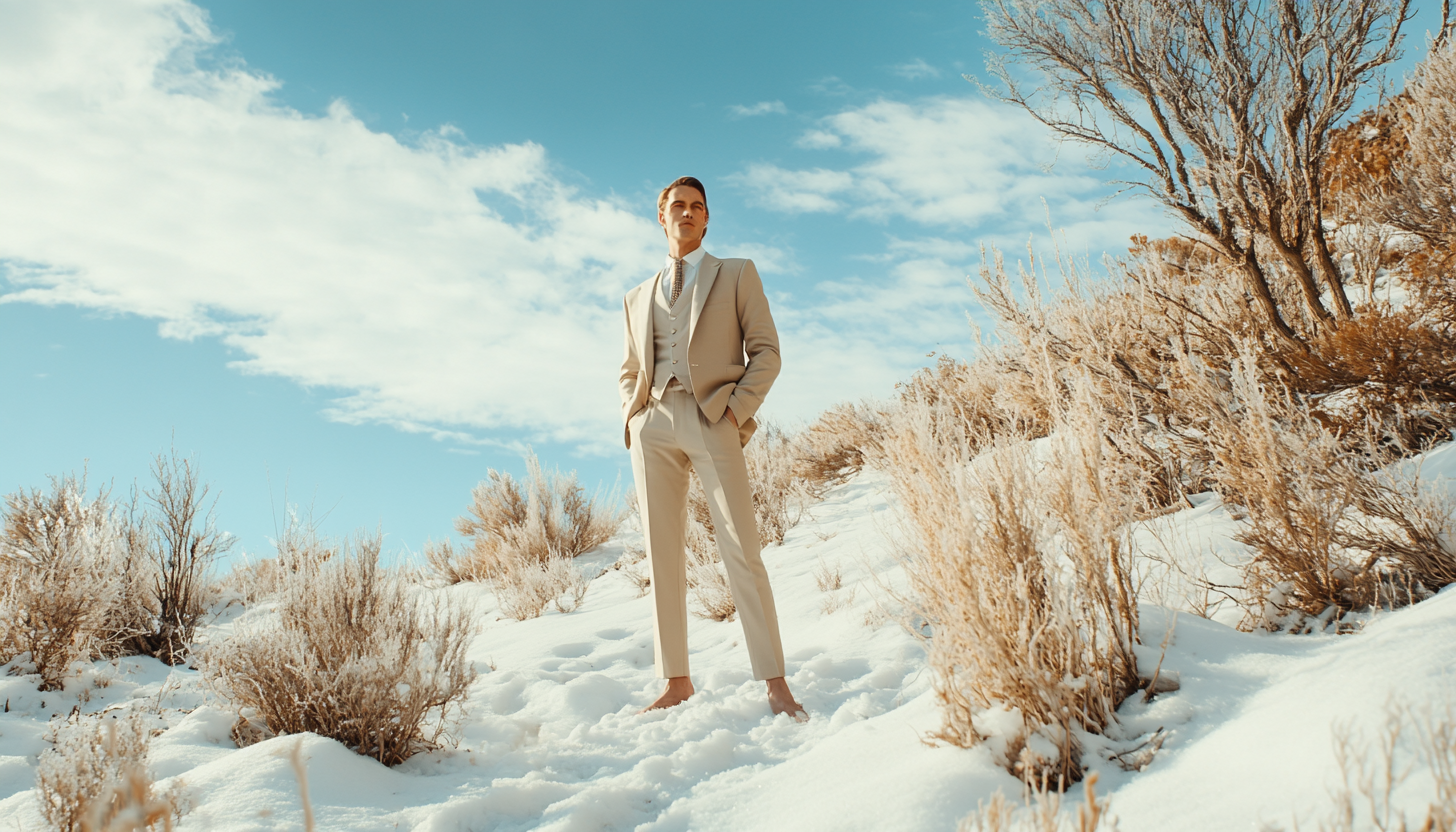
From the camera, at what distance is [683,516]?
3.73 meters

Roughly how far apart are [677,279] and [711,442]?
0.86m

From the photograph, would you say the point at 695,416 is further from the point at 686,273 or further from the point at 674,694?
the point at 674,694

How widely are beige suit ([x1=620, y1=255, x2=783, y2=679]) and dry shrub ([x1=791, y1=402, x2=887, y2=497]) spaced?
5.63 meters

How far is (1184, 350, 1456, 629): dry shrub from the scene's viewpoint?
2.71 meters

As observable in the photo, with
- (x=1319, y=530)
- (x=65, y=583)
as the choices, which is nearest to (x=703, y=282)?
(x=1319, y=530)

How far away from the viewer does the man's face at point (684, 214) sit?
150 inches

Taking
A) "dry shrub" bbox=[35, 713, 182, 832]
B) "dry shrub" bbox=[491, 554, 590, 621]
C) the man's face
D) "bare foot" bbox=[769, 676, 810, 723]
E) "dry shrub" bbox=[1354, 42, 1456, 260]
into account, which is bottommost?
"bare foot" bbox=[769, 676, 810, 723]

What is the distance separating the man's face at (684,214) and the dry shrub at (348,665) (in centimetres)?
205

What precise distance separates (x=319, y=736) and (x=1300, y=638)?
334 cm

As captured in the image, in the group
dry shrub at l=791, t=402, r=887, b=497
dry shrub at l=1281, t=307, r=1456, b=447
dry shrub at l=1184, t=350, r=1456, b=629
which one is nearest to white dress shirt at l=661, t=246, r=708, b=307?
dry shrub at l=1184, t=350, r=1456, b=629

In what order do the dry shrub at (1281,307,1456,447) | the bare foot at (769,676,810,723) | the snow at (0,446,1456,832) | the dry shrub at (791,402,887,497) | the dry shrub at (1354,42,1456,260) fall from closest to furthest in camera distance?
the snow at (0,446,1456,832)
the bare foot at (769,676,810,723)
the dry shrub at (1281,307,1456,447)
the dry shrub at (1354,42,1456,260)
the dry shrub at (791,402,887,497)

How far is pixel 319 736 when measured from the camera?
9.41 ft

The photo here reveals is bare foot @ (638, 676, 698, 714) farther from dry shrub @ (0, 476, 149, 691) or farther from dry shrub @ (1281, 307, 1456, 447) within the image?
dry shrub @ (0, 476, 149, 691)

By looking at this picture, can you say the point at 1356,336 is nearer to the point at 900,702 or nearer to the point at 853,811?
the point at 900,702
